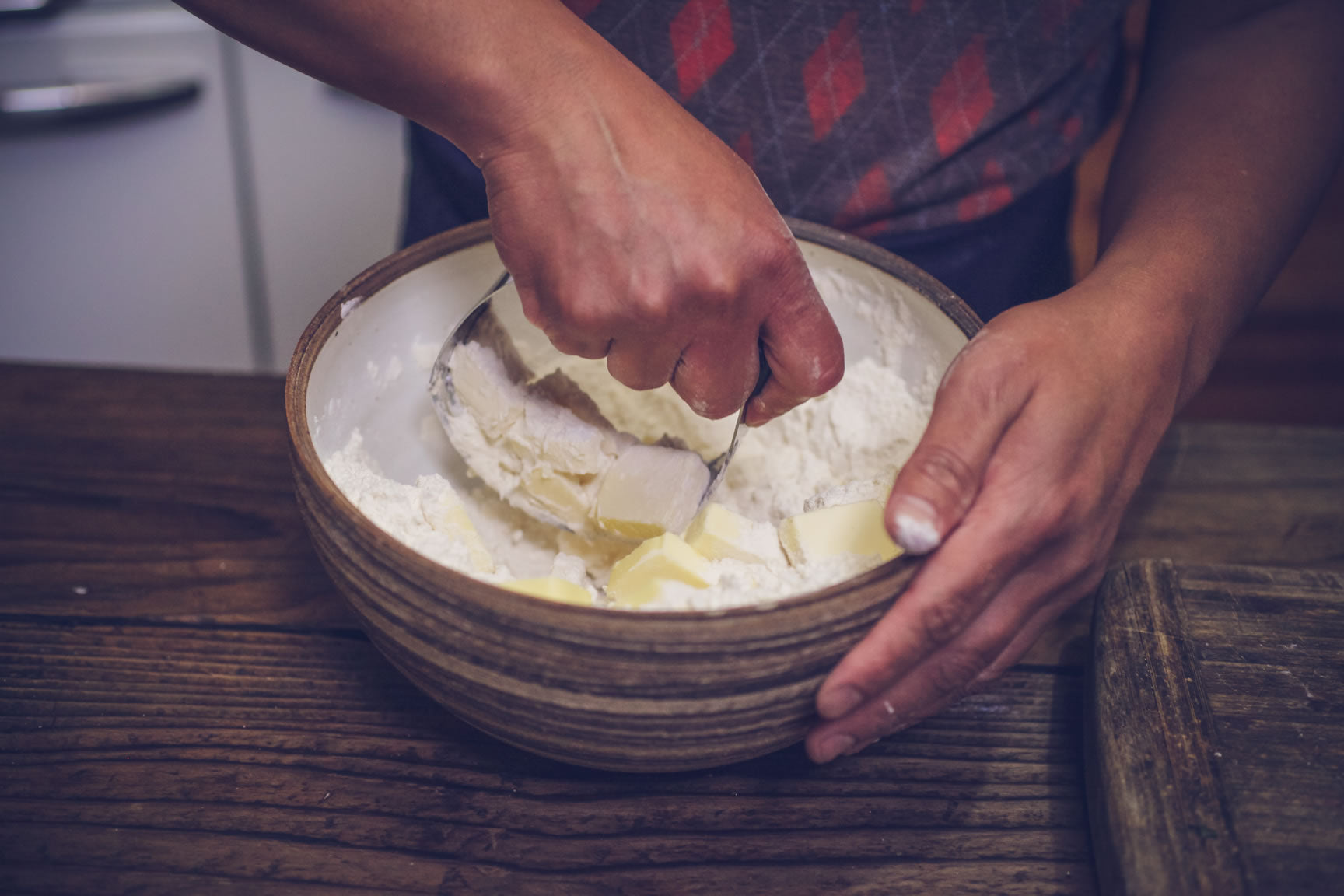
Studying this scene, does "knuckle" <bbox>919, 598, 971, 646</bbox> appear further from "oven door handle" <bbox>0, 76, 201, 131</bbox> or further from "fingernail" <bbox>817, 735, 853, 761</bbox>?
"oven door handle" <bbox>0, 76, 201, 131</bbox>

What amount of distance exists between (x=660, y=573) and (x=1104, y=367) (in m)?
0.29

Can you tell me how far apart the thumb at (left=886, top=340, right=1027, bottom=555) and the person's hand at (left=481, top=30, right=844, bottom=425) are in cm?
10

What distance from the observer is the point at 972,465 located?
50 cm

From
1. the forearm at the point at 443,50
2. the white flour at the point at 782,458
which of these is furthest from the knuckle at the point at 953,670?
the forearm at the point at 443,50

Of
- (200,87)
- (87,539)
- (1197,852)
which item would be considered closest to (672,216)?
(1197,852)

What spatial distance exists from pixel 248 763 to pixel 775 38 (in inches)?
24.2

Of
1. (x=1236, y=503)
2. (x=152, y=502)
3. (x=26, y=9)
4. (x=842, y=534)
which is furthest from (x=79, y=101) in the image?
(x=1236, y=503)

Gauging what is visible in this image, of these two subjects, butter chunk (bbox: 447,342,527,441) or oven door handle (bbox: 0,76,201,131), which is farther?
oven door handle (bbox: 0,76,201,131)

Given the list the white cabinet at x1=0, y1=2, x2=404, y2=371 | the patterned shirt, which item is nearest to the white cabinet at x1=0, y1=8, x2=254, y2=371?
the white cabinet at x1=0, y1=2, x2=404, y2=371

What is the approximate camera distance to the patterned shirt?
0.72 metres

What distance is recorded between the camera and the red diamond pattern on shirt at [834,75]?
2.37 feet

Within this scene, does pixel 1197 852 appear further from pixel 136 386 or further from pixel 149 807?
pixel 136 386

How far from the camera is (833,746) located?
50cm

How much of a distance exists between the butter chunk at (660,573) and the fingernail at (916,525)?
12 cm
